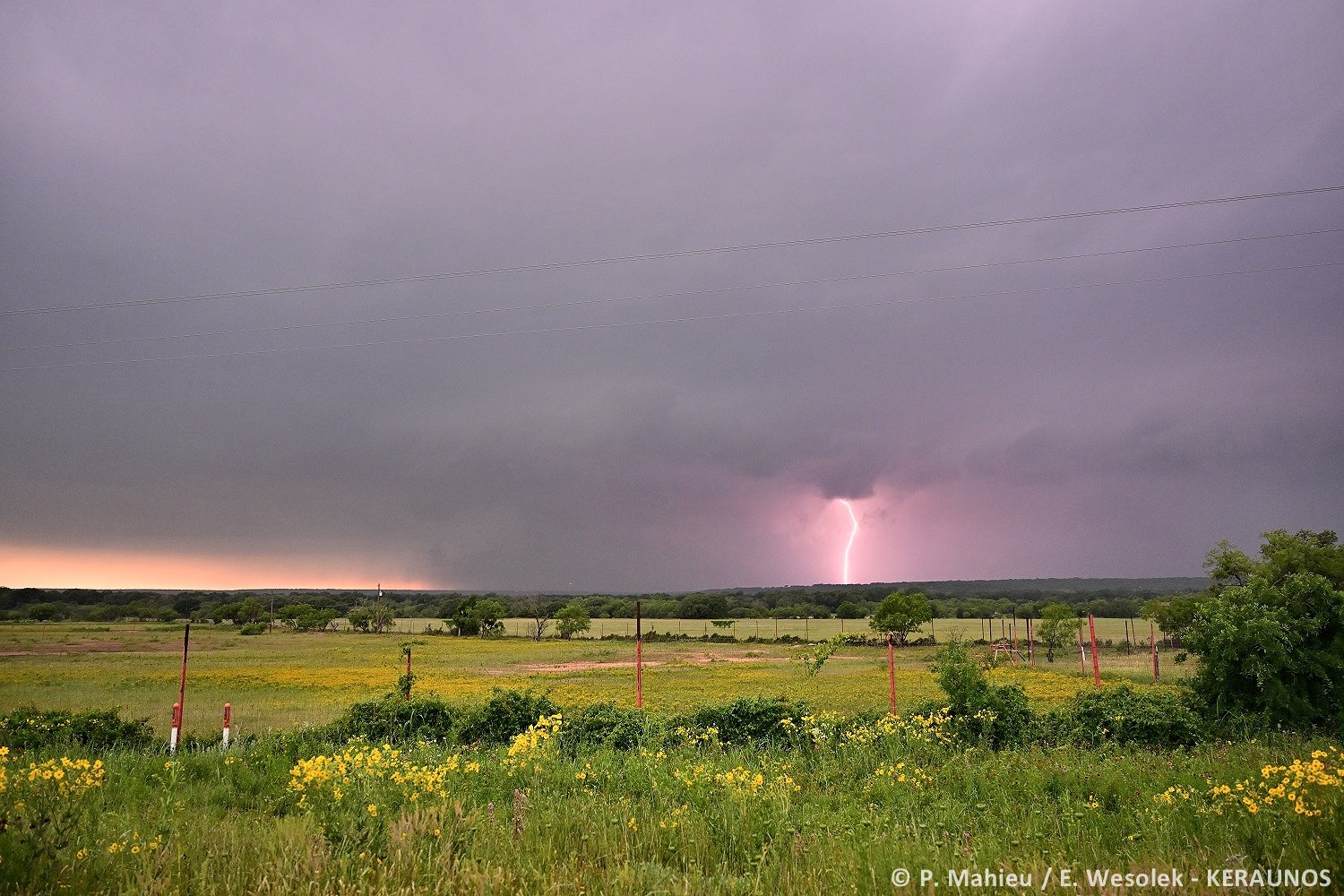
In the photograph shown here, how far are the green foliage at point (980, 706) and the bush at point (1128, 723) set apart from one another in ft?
1.97

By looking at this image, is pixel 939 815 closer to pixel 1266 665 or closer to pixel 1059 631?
pixel 1266 665

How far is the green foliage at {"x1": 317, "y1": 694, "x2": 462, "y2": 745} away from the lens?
15406 millimetres

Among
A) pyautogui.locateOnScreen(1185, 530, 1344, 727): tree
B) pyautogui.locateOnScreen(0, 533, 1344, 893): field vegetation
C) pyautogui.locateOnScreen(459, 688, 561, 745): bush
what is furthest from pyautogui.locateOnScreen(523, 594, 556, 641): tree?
pyautogui.locateOnScreen(1185, 530, 1344, 727): tree

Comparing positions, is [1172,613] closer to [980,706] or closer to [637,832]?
[980,706]

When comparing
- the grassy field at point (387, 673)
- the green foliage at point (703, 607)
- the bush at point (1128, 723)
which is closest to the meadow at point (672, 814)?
the bush at point (1128, 723)

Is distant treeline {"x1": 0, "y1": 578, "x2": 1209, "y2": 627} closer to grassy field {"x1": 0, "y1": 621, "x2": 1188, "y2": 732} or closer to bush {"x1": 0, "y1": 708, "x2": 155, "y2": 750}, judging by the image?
grassy field {"x1": 0, "y1": 621, "x2": 1188, "y2": 732}

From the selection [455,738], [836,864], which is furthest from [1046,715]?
[836,864]

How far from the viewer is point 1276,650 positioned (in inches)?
564

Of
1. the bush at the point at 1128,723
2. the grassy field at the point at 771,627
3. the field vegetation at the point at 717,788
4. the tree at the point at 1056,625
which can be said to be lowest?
the grassy field at the point at 771,627

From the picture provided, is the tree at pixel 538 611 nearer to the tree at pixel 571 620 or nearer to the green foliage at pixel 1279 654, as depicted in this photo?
the tree at pixel 571 620

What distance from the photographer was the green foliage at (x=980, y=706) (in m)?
14.6

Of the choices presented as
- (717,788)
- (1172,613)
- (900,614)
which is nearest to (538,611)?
(900,614)

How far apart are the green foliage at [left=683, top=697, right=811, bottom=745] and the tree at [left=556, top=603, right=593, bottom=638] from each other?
79473 mm

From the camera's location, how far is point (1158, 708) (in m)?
15.4
